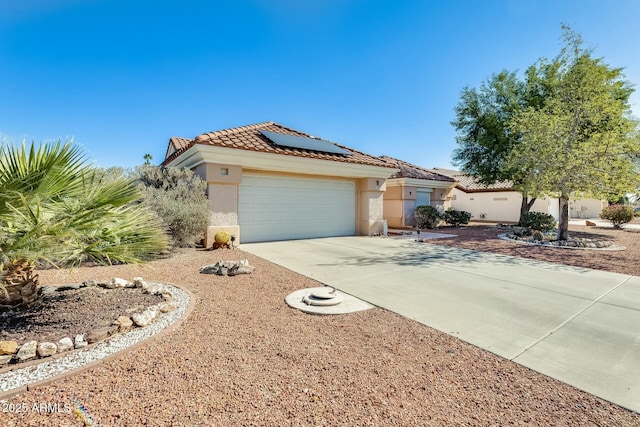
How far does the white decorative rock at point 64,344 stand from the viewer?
10.4ft

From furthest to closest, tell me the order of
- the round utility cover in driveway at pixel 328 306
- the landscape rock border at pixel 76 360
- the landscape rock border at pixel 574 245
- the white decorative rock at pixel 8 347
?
the landscape rock border at pixel 574 245 < the round utility cover in driveway at pixel 328 306 < the white decorative rock at pixel 8 347 < the landscape rock border at pixel 76 360

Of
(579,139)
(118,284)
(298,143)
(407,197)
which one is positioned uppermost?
(579,139)

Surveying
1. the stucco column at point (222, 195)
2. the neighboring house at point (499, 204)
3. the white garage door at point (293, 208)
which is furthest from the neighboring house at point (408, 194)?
the stucco column at point (222, 195)

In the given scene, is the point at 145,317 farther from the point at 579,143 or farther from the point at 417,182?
the point at 417,182

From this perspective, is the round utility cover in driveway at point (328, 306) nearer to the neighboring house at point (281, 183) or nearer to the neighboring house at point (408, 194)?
the neighboring house at point (281, 183)

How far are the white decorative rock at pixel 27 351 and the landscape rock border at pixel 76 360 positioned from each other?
7 cm

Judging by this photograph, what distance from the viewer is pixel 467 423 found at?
7.38 ft

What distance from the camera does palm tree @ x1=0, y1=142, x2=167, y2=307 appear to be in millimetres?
3078

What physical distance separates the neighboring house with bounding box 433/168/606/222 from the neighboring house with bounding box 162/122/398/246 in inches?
457

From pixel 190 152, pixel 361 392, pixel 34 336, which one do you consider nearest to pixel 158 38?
pixel 190 152

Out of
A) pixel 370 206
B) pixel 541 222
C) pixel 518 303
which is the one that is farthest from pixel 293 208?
pixel 541 222

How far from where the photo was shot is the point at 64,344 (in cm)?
320

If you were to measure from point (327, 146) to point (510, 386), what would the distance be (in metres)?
12.0

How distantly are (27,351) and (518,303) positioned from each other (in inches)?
267
